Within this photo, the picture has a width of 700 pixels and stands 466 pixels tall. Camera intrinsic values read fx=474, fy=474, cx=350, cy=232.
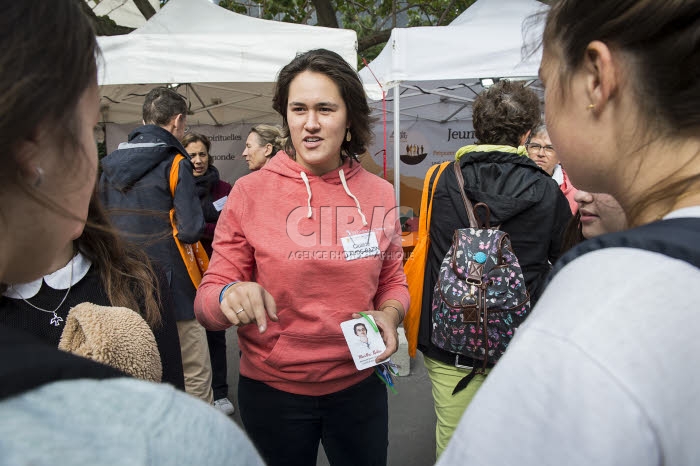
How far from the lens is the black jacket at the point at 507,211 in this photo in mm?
2244

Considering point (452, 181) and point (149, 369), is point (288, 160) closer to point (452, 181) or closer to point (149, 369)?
point (452, 181)

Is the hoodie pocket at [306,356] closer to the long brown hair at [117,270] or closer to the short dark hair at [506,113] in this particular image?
the long brown hair at [117,270]

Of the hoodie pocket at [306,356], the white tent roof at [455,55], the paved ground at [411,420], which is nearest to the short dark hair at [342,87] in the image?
the hoodie pocket at [306,356]

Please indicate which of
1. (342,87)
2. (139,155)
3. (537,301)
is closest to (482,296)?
(342,87)

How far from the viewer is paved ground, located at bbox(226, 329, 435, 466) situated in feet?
10.5

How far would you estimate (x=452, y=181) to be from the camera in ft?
7.73

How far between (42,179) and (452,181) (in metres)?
2.02

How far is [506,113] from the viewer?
2424 millimetres

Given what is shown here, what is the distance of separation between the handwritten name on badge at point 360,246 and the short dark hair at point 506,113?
998 mm

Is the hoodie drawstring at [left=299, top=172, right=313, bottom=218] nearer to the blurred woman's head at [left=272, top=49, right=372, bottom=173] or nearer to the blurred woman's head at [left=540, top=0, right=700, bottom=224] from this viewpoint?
the blurred woman's head at [left=272, top=49, right=372, bottom=173]

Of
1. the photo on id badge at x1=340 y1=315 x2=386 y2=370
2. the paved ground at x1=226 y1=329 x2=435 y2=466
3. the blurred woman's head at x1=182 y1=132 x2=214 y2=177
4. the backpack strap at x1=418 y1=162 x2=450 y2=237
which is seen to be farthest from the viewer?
the blurred woman's head at x1=182 y1=132 x2=214 y2=177

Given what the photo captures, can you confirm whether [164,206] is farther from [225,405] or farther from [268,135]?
[268,135]

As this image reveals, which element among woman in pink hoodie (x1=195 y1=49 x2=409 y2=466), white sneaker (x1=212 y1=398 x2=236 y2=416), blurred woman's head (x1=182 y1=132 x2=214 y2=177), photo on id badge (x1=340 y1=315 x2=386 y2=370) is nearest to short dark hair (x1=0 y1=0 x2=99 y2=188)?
woman in pink hoodie (x1=195 y1=49 x2=409 y2=466)

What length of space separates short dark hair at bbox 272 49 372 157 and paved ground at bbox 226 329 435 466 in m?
2.18
